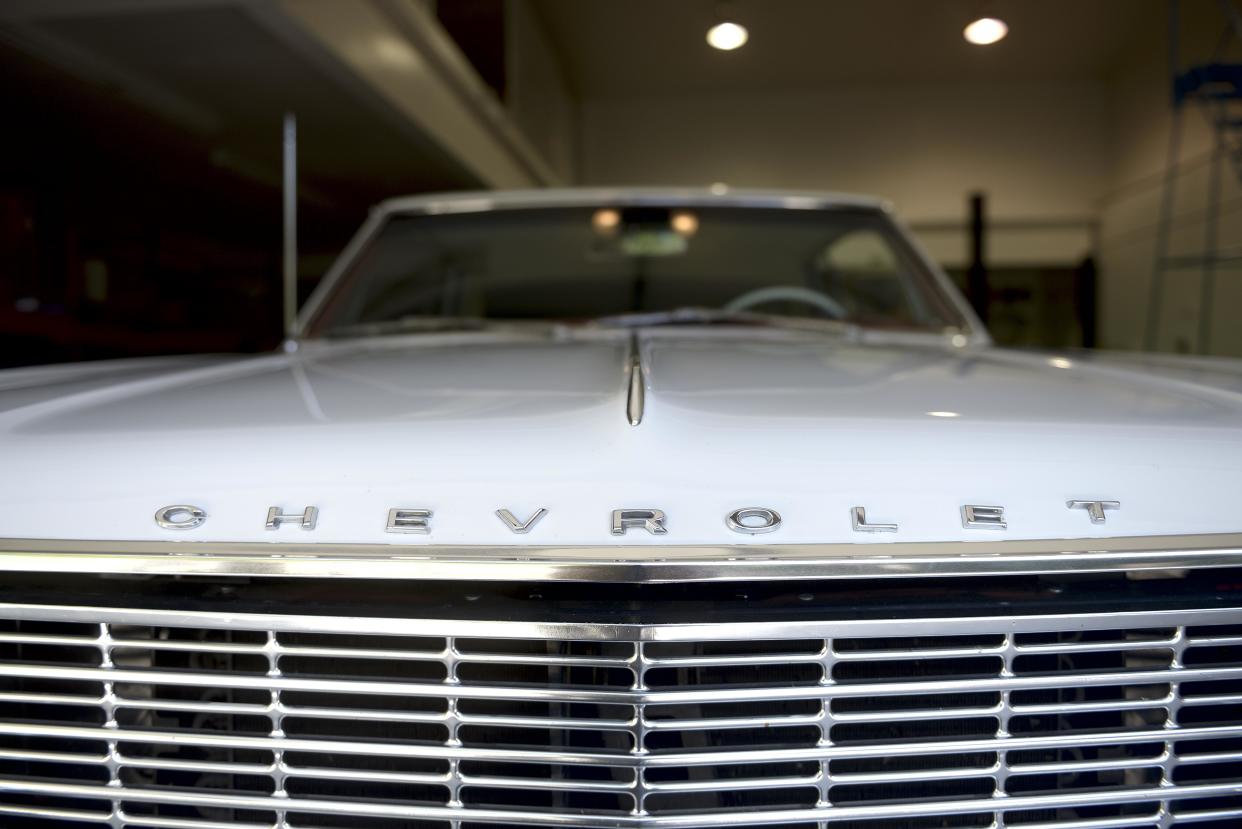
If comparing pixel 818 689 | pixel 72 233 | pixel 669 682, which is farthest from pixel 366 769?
pixel 72 233

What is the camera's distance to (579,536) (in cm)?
85

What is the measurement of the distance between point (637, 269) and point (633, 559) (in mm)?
1324

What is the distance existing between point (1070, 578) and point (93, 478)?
0.95 meters

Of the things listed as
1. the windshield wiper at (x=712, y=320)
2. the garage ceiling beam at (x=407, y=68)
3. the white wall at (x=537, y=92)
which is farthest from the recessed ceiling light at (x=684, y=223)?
the white wall at (x=537, y=92)

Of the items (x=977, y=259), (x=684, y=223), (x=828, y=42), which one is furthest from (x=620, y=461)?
(x=977, y=259)

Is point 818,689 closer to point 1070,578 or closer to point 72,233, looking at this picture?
point 1070,578

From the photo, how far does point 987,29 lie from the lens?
3.03 m

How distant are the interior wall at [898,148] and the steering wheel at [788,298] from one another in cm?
893

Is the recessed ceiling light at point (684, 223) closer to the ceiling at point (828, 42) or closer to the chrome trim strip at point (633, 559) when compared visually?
the ceiling at point (828, 42)

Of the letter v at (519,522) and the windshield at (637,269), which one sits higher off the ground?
the windshield at (637,269)

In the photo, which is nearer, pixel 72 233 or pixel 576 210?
pixel 576 210

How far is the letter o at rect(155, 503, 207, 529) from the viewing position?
901 mm

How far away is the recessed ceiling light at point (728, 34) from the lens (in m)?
3.00

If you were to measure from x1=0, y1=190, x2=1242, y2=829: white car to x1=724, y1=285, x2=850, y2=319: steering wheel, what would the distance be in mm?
1081
